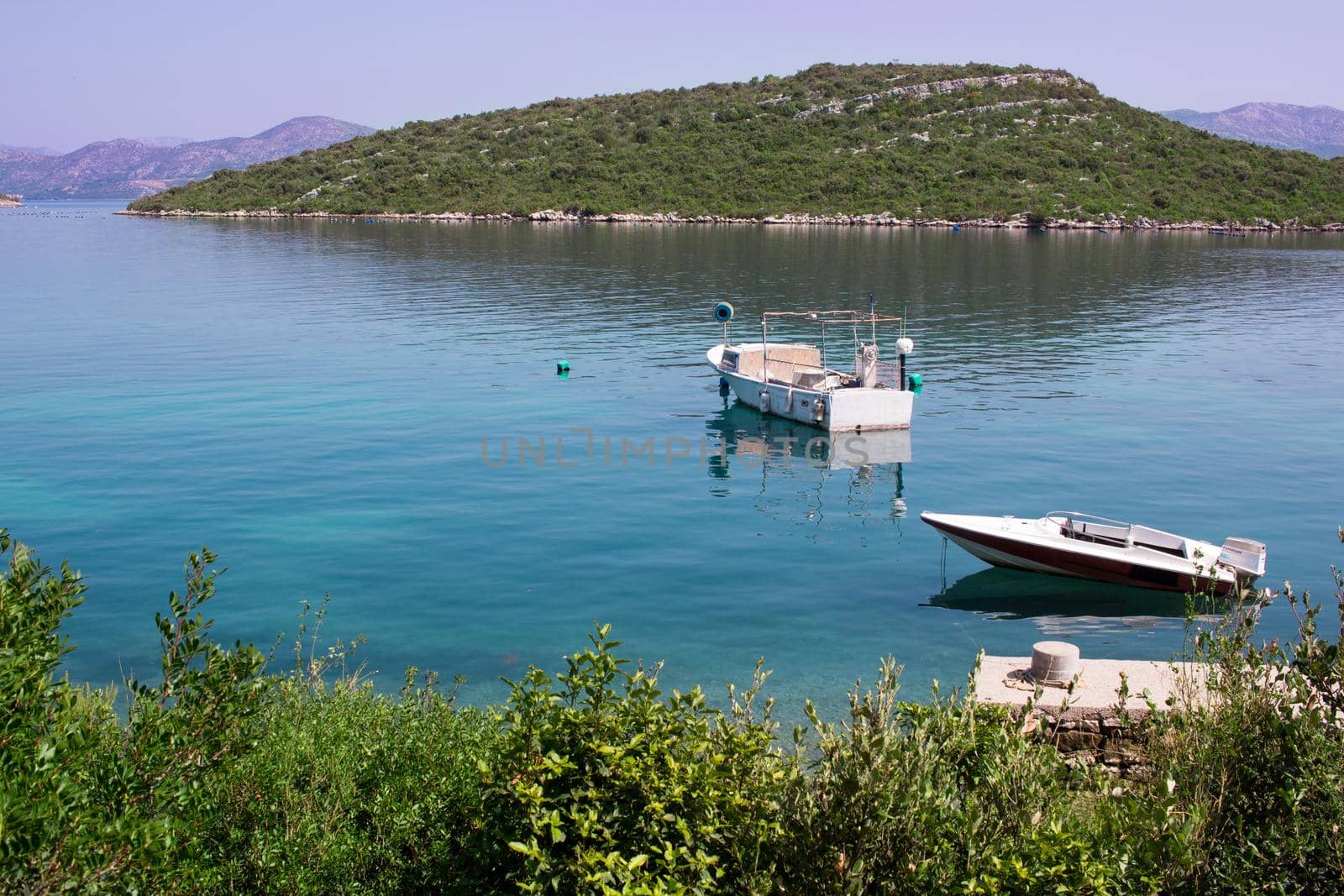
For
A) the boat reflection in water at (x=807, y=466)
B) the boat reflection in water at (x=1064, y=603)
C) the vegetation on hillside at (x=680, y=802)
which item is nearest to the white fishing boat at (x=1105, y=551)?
the boat reflection in water at (x=1064, y=603)

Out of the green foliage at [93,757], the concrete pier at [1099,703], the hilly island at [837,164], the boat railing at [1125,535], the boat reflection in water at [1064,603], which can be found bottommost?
the boat reflection in water at [1064,603]

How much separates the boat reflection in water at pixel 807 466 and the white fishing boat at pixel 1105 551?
4883 mm

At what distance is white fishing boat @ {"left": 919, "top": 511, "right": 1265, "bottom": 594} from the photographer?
19.3 metres

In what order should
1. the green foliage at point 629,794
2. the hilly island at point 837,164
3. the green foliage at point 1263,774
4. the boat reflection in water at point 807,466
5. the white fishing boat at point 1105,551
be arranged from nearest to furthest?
the green foliage at point 629,794, the green foliage at point 1263,774, the white fishing boat at point 1105,551, the boat reflection in water at point 807,466, the hilly island at point 837,164

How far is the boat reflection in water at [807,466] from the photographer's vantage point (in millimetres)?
26656

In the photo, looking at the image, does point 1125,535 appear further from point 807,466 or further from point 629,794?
point 629,794

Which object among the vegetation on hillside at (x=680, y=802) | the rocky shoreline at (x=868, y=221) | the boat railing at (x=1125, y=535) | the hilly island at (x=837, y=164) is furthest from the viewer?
the hilly island at (x=837, y=164)

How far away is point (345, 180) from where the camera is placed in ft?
534

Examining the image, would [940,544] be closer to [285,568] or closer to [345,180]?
[285,568]

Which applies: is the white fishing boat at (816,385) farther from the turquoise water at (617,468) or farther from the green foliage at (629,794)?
the green foliage at (629,794)

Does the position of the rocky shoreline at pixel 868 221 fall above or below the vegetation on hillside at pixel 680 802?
above

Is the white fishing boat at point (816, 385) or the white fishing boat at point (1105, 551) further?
the white fishing boat at point (816, 385)

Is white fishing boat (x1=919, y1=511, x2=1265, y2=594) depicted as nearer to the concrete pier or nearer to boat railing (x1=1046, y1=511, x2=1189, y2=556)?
boat railing (x1=1046, y1=511, x2=1189, y2=556)

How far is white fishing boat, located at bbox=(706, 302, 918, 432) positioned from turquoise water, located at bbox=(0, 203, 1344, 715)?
43.7 inches
